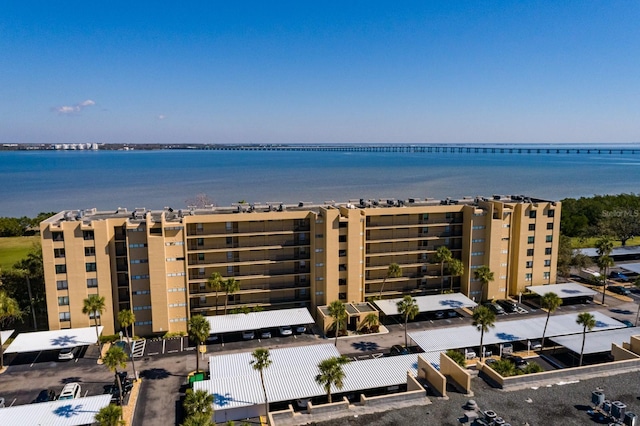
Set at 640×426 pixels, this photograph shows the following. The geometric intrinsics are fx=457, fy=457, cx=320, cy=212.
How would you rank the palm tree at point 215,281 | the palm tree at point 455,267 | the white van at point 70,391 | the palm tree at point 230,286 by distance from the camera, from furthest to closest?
1. the palm tree at point 455,267
2. the palm tree at point 230,286
3. the palm tree at point 215,281
4. the white van at point 70,391

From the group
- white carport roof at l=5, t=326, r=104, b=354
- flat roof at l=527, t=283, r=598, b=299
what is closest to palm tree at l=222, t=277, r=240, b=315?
white carport roof at l=5, t=326, r=104, b=354

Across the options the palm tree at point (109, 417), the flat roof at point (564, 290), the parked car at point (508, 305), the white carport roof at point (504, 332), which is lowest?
the parked car at point (508, 305)

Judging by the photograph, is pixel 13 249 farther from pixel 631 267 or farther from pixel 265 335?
pixel 631 267

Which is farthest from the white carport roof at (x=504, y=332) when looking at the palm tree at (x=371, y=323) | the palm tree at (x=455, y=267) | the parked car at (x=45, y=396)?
the parked car at (x=45, y=396)

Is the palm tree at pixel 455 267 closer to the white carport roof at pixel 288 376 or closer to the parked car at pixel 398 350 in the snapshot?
the parked car at pixel 398 350

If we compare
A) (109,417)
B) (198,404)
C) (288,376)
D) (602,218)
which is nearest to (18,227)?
(288,376)

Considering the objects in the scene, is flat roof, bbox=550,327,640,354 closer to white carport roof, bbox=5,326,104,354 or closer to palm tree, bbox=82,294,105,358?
palm tree, bbox=82,294,105,358
